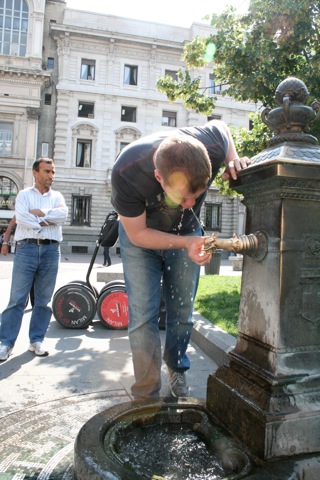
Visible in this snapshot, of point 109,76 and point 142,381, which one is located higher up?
point 109,76

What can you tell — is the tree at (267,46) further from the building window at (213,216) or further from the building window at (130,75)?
the building window at (213,216)

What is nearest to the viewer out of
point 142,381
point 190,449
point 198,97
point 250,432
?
point 250,432

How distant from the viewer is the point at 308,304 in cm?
179

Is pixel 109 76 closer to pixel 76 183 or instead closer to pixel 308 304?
pixel 76 183

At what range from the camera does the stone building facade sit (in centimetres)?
2683

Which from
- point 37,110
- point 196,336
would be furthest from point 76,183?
point 196,336

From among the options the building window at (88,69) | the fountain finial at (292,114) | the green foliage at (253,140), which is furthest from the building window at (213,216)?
the fountain finial at (292,114)

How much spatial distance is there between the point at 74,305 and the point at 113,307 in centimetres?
48

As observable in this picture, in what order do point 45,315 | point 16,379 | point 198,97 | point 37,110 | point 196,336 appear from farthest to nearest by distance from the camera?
point 37,110 < point 198,97 < point 196,336 < point 45,315 < point 16,379

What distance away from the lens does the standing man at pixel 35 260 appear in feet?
12.0

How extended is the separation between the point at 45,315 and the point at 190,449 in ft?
7.98

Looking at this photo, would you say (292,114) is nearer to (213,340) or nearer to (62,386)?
(62,386)

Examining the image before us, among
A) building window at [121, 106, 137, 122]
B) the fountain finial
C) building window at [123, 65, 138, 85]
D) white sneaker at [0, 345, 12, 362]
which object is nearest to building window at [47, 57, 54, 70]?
building window at [123, 65, 138, 85]

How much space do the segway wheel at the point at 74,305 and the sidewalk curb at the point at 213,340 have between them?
53.0 inches
